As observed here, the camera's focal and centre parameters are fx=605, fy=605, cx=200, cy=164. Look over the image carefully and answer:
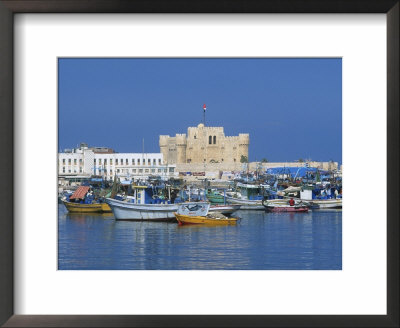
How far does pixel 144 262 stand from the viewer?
16156 millimetres

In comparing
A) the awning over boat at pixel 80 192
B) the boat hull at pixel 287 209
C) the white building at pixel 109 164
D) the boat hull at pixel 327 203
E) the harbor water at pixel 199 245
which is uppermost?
the white building at pixel 109 164

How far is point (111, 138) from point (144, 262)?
14.1 meters

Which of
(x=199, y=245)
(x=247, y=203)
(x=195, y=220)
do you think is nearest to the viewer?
(x=199, y=245)

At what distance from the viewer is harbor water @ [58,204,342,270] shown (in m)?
16.3

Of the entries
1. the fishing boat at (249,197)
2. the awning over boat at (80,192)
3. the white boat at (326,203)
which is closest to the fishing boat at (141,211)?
the awning over boat at (80,192)

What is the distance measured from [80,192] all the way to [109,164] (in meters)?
1.93

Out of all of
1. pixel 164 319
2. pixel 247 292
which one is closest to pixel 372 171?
pixel 247 292

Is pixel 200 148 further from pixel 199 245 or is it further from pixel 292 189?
pixel 199 245

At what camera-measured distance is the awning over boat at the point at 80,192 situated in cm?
2759

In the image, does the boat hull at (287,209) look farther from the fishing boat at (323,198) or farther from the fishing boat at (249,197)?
the fishing boat at (249,197)

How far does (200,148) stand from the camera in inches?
1185

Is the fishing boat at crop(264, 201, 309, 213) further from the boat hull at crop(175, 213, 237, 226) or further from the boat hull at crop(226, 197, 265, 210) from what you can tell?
the boat hull at crop(175, 213, 237, 226)

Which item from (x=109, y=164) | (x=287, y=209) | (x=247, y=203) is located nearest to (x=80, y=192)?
(x=109, y=164)

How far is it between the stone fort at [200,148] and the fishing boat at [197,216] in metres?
7.55
